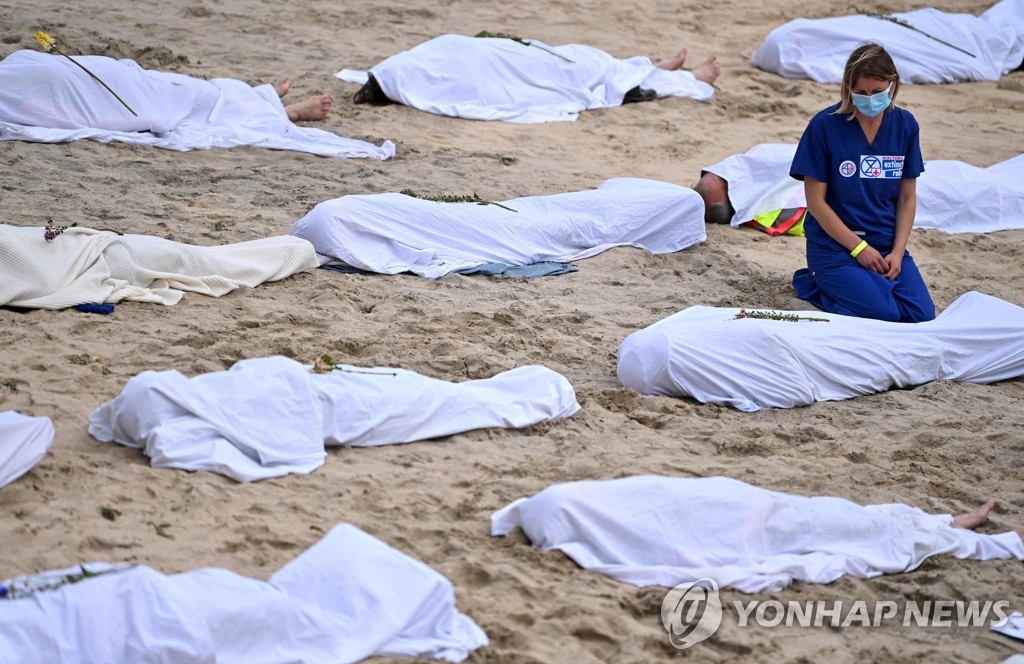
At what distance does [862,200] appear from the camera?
5070mm

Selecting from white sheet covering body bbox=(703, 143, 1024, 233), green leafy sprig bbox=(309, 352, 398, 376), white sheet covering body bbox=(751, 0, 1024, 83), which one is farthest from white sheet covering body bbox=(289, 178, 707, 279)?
white sheet covering body bbox=(751, 0, 1024, 83)

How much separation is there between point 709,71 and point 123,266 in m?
5.31

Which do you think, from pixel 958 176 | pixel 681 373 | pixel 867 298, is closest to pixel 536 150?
pixel 958 176

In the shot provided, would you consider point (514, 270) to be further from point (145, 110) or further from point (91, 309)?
point (145, 110)

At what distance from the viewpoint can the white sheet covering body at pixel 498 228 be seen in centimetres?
523

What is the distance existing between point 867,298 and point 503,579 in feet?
8.69

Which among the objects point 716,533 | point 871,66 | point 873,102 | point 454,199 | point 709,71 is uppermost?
point 871,66

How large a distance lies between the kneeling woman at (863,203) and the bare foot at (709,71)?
144 inches

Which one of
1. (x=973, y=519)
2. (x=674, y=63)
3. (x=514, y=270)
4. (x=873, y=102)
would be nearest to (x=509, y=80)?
(x=674, y=63)

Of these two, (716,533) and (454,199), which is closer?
(716,533)

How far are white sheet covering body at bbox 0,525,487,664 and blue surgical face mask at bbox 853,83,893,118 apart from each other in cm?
308

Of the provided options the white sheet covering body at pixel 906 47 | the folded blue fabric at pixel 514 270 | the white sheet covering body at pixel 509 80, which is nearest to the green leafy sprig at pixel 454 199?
the folded blue fabric at pixel 514 270

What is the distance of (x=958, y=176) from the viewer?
6.68 meters

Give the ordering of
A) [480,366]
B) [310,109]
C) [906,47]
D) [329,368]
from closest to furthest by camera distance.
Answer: [329,368] → [480,366] → [310,109] → [906,47]
